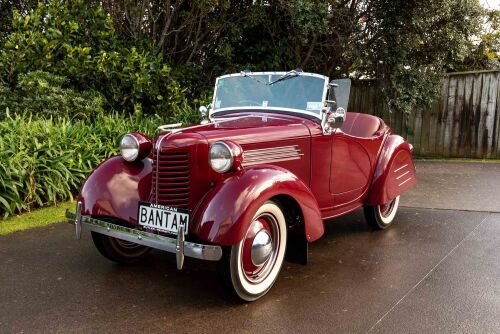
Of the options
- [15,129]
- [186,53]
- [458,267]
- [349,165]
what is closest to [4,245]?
[15,129]

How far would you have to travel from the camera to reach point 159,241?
317 centimetres

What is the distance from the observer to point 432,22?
9.59 metres

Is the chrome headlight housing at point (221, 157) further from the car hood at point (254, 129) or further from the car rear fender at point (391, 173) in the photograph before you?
the car rear fender at point (391, 173)

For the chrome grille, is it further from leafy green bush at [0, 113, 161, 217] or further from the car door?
leafy green bush at [0, 113, 161, 217]

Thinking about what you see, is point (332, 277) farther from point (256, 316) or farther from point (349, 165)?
point (349, 165)

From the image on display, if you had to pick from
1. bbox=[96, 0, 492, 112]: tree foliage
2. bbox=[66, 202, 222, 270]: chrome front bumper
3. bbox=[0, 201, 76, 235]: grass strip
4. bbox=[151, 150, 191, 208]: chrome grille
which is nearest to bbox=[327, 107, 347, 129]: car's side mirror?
bbox=[151, 150, 191, 208]: chrome grille

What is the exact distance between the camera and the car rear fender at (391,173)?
16.2 feet

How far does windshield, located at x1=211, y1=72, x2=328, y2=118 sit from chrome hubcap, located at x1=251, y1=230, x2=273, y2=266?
1.39 meters

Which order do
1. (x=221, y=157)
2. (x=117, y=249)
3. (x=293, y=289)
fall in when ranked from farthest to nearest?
(x=117, y=249) → (x=293, y=289) → (x=221, y=157)

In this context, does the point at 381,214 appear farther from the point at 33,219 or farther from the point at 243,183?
the point at 33,219

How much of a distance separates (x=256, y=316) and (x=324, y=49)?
8.00 m

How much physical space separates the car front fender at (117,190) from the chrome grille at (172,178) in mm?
265

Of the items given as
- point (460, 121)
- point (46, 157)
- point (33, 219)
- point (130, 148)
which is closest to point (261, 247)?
point (130, 148)

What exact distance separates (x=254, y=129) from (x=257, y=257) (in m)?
1.04
